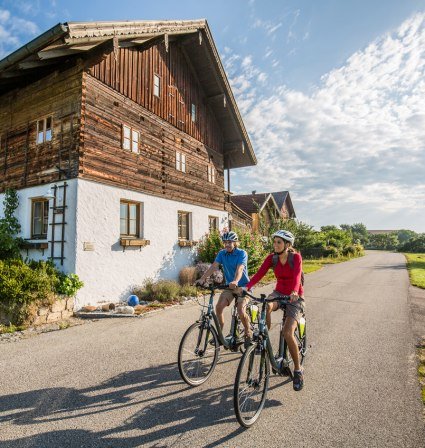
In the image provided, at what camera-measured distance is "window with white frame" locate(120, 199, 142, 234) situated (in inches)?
425

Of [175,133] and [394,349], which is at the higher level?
[175,133]

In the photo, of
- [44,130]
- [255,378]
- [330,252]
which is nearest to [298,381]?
[255,378]

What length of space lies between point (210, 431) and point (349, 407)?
170 cm

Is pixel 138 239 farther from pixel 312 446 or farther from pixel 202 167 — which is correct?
pixel 312 446

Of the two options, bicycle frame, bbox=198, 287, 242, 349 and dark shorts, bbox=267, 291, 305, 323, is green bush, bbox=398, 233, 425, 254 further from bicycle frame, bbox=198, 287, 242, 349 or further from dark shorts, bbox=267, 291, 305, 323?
dark shorts, bbox=267, 291, 305, 323

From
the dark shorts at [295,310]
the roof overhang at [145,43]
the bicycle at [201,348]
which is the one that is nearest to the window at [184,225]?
the roof overhang at [145,43]

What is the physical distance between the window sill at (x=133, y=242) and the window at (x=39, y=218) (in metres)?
2.43

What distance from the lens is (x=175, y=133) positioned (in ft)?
45.1

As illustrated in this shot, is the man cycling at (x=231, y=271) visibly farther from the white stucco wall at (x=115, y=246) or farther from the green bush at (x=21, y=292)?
the white stucco wall at (x=115, y=246)

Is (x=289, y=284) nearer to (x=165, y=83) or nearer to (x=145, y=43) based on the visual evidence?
(x=145, y=43)

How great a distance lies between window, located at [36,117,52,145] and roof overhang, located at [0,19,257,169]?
1.53 m

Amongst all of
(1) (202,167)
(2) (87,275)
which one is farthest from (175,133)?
(2) (87,275)

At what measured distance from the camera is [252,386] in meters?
3.43

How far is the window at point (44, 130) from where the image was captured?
10.1 metres
